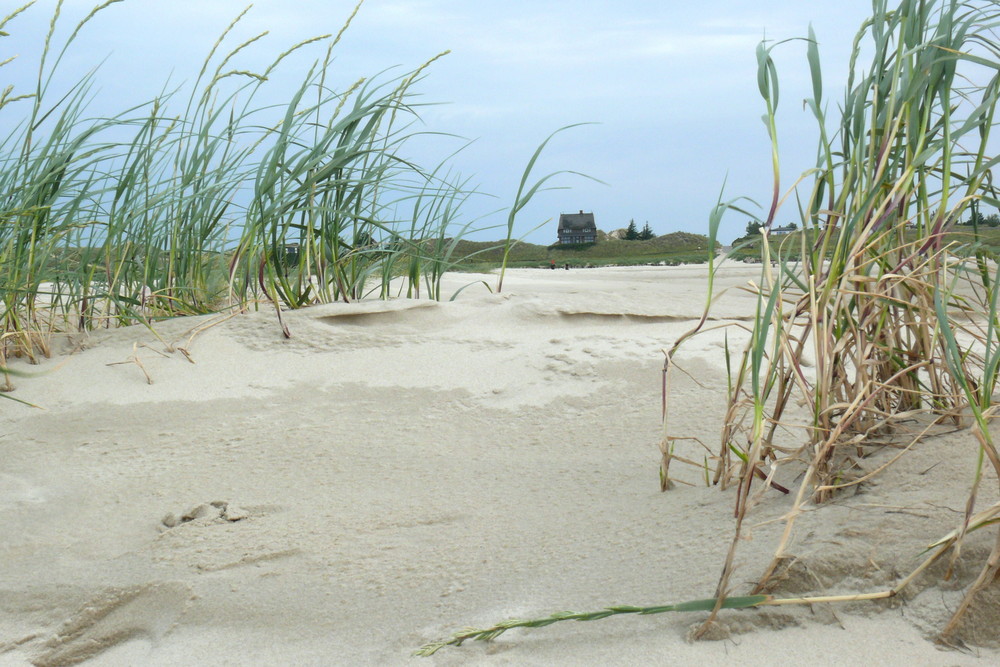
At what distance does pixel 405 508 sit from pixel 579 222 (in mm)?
10246

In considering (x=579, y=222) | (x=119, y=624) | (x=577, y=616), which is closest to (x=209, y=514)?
(x=119, y=624)

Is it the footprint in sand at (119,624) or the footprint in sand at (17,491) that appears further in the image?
the footprint in sand at (17,491)

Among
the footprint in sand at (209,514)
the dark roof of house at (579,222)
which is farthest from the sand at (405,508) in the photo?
the dark roof of house at (579,222)

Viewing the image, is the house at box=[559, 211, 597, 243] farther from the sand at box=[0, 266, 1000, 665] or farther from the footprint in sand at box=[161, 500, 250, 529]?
the footprint in sand at box=[161, 500, 250, 529]

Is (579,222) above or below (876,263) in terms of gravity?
above

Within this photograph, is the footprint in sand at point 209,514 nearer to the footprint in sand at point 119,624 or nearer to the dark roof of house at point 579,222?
the footprint in sand at point 119,624

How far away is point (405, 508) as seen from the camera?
155 centimetres

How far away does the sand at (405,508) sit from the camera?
1.06 m

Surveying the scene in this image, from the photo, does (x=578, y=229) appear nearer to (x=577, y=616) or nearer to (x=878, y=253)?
(x=878, y=253)

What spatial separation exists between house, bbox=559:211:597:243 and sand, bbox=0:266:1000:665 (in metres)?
8.94

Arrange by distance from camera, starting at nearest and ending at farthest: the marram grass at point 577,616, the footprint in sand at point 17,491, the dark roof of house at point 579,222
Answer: the marram grass at point 577,616, the footprint in sand at point 17,491, the dark roof of house at point 579,222

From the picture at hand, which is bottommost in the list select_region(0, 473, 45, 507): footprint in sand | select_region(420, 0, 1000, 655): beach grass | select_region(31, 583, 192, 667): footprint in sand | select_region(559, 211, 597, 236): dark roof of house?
select_region(31, 583, 192, 667): footprint in sand

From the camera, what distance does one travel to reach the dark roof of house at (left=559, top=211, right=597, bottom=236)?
11.5 metres

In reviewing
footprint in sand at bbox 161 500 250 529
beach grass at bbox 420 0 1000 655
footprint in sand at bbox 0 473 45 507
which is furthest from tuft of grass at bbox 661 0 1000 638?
footprint in sand at bbox 0 473 45 507
